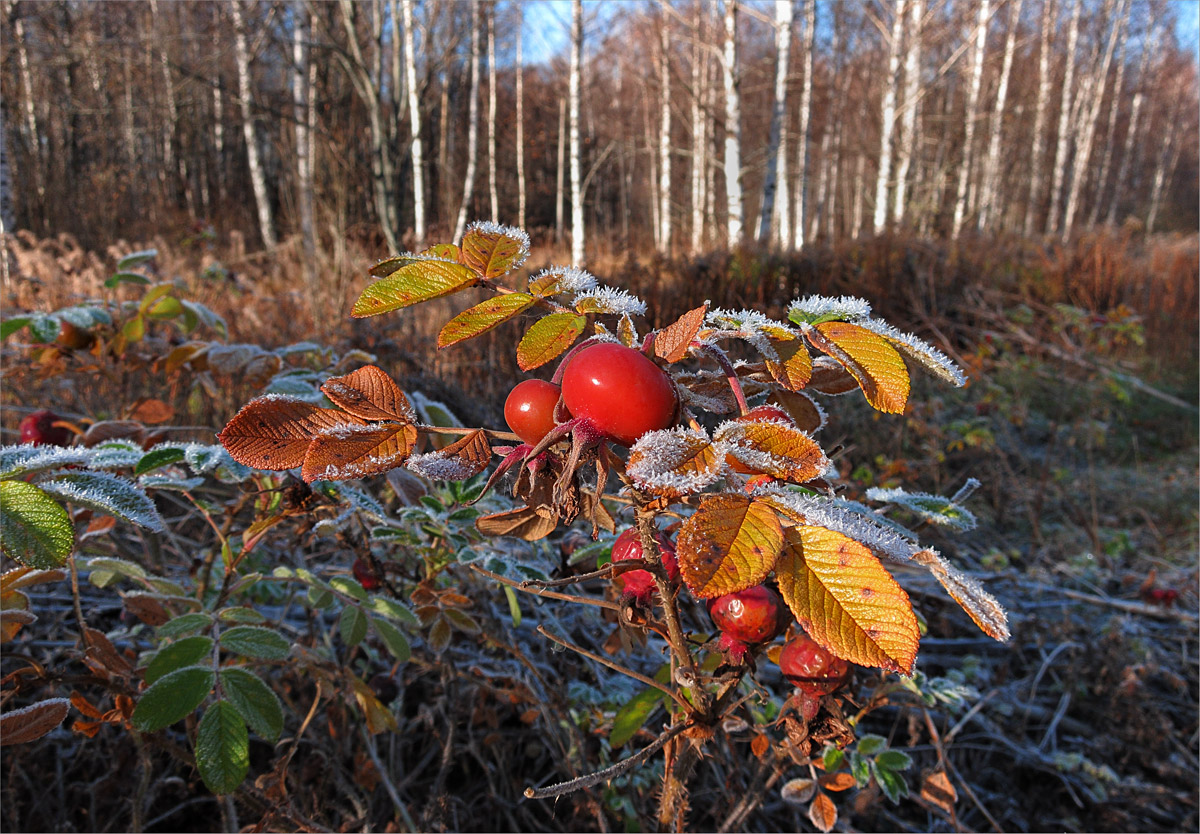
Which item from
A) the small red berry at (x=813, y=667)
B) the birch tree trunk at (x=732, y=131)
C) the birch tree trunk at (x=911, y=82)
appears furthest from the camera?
Answer: the birch tree trunk at (x=911, y=82)

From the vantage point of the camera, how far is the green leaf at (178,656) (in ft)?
2.12

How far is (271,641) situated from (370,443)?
42cm

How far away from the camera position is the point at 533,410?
0.38 meters

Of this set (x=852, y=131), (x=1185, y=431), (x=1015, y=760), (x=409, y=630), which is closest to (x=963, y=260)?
(x=1185, y=431)

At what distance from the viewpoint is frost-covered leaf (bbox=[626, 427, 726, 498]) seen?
313 mm

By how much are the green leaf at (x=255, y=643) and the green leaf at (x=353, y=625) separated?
0.25ft

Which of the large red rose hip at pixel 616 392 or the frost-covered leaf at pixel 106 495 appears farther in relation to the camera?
the frost-covered leaf at pixel 106 495

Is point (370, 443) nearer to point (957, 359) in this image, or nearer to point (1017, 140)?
point (957, 359)

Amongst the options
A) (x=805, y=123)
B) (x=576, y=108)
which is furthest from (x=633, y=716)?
(x=805, y=123)

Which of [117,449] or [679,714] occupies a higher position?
[117,449]

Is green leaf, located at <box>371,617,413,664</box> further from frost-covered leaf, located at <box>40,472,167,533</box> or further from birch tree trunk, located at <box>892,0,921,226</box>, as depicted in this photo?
birch tree trunk, located at <box>892,0,921,226</box>

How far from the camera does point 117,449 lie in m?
0.73

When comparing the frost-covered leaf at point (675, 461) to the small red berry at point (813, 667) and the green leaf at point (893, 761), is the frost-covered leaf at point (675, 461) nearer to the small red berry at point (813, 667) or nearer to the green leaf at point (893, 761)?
the small red berry at point (813, 667)

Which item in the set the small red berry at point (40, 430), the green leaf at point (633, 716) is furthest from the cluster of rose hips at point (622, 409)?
the small red berry at point (40, 430)
